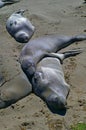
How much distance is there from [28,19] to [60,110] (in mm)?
4302

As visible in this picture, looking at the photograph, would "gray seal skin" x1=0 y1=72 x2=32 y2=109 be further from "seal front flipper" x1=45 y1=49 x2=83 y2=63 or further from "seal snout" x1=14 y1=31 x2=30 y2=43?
"seal snout" x1=14 y1=31 x2=30 y2=43

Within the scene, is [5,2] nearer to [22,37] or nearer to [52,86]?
[22,37]

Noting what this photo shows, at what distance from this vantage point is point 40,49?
26.5ft

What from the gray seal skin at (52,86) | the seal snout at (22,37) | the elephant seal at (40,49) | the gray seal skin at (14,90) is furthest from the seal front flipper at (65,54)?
the seal snout at (22,37)

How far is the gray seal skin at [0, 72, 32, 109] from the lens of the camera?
679 centimetres

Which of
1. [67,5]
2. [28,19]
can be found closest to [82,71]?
[28,19]

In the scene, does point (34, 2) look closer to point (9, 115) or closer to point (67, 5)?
point (67, 5)

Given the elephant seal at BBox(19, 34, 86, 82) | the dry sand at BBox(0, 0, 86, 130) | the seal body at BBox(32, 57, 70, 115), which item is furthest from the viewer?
the elephant seal at BBox(19, 34, 86, 82)

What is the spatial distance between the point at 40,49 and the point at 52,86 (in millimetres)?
1607

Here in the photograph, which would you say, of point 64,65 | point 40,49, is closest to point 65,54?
point 64,65

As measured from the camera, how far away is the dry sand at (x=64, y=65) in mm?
6297

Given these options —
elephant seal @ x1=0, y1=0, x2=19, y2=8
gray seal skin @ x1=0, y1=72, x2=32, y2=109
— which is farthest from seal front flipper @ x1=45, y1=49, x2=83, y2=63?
elephant seal @ x1=0, y1=0, x2=19, y2=8

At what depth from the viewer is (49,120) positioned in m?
6.30

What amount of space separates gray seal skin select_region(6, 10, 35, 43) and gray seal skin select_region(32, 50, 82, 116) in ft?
5.38
